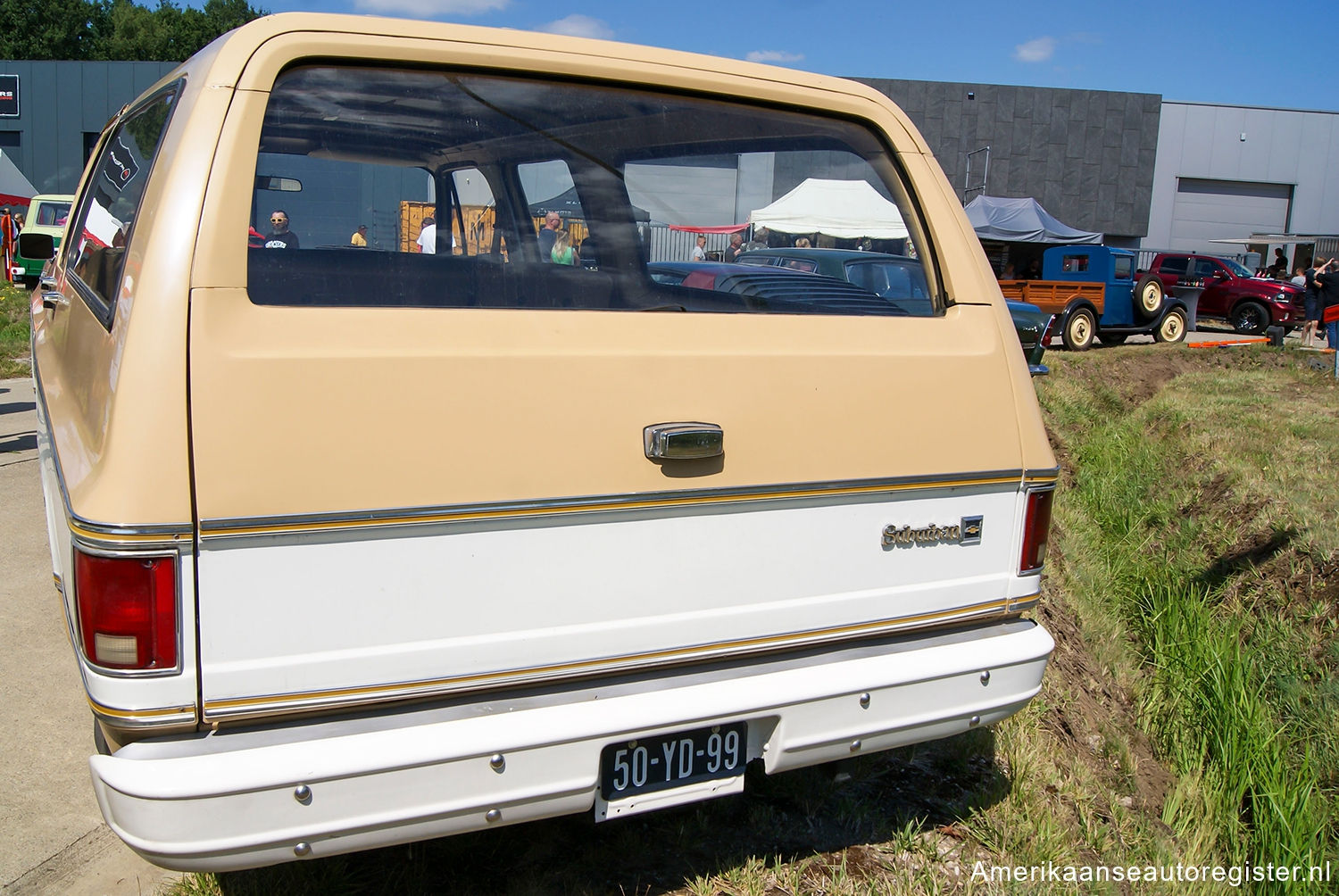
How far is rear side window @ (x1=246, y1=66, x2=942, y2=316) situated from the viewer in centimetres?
206

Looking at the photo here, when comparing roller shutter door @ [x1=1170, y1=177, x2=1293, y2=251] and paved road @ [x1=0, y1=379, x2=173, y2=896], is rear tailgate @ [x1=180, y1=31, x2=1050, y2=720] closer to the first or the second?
paved road @ [x1=0, y1=379, x2=173, y2=896]

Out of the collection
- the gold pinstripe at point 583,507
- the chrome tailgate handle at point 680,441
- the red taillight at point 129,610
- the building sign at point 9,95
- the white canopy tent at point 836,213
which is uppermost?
the building sign at point 9,95

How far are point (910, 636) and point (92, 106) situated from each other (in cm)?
3492

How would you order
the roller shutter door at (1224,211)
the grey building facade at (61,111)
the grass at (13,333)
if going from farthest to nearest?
the roller shutter door at (1224,211) → the grey building facade at (61,111) → the grass at (13,333)

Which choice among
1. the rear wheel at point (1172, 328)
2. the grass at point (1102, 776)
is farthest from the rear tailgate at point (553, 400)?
the rear wheel at point (1172, 328)

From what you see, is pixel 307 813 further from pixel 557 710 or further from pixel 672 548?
pixel 672 548

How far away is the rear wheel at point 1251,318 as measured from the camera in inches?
915

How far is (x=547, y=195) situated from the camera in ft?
8.49

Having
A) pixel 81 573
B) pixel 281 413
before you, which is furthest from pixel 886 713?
pixel 81 573

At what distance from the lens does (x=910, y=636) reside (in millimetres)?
2473

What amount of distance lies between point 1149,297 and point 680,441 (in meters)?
18.0

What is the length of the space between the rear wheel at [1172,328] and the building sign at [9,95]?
32295mm

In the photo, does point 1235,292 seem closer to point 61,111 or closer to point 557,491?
point 557,491

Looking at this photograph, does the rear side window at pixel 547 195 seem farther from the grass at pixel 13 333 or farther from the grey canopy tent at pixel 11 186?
the grey canopy tent at pixel 11 186
